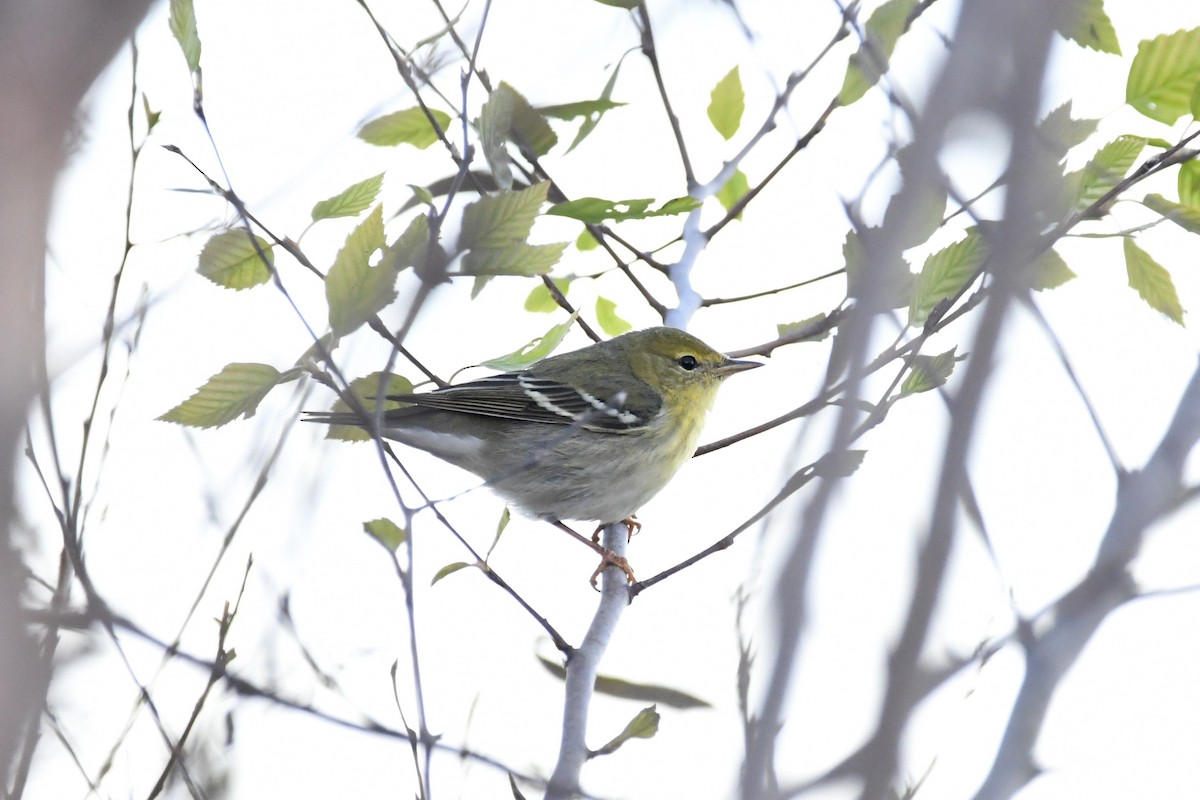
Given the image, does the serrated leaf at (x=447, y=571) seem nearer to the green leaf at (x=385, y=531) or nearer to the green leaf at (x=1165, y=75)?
the green leaf at (x=385, y=531)

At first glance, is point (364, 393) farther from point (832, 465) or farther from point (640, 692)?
point (832, 465)

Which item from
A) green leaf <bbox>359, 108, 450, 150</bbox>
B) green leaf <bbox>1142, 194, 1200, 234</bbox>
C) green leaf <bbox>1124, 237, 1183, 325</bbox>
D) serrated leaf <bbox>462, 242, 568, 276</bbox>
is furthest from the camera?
green leaf <bbox>359, 108, 450, 150</bbox>

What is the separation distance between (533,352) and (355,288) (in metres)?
0.97

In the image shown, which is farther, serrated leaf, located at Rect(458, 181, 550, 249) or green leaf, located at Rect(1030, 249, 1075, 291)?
green leaf, located at Rect(1030, 249, 1075, 291)

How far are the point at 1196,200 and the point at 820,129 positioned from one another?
1.16 metres

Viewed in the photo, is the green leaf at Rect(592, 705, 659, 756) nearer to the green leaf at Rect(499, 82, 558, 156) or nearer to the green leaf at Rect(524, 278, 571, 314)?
the green leaf at Rect(499, 82, 558, 156)

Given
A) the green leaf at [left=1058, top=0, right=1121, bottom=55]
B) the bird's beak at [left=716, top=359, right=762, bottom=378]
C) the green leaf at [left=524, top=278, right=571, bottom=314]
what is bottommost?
the green leaf at [left=1058, top=0, right=1121, bottom=55]

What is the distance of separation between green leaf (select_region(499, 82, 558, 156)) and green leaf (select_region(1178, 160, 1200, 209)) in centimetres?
182

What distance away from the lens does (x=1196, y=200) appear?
287cm

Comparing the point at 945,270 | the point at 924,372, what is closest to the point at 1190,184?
the point at 945,270

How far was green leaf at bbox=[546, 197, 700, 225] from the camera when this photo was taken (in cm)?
283

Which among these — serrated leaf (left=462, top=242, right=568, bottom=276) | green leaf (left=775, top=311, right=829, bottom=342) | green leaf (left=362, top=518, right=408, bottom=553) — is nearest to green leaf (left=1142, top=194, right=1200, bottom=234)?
green leaf (left=775, top=311, right=829, bottom=342)

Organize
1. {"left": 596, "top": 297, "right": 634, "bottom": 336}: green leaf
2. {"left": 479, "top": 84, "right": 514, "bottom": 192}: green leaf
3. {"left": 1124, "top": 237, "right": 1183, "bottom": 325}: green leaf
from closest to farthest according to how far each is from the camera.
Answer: {"left": 479, "top": 84, "right": 514, "bottom": 192}: green leaf, {"left": 1124, "top": 237, "right": 1183, "bottom": 325}: green leaf, {"left": 596, "top": 297, "right": 634, "bottom": 336}: green leaf

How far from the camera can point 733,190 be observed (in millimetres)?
4398
